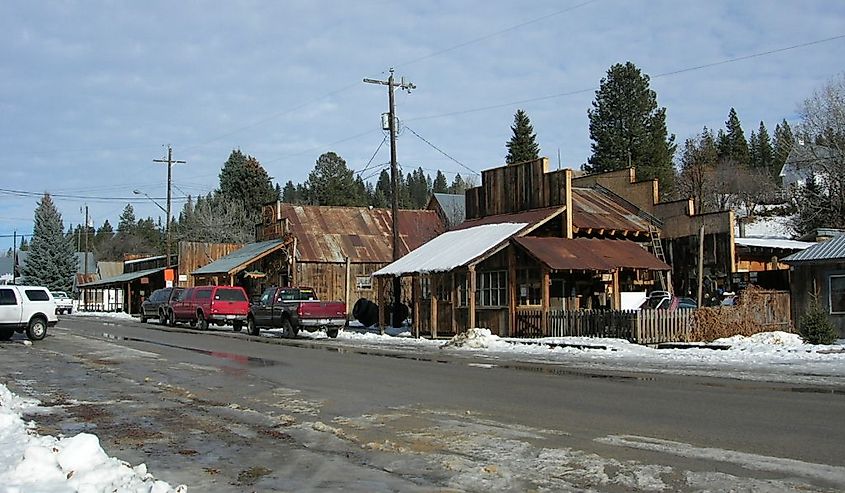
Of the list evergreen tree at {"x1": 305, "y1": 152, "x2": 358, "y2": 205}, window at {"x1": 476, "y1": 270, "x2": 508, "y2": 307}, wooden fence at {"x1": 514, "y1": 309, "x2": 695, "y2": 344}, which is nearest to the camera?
wooden fence at {"x1": 514, "y1": 309, "x2": 695, "y2": 344}

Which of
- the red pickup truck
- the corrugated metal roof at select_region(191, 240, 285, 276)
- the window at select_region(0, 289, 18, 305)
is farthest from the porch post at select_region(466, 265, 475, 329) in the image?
the corrugated metal roof at select_region(191, 240, 285, 276)

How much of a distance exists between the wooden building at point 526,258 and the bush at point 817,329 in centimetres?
663

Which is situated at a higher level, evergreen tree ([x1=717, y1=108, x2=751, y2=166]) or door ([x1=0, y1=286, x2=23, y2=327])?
evergreen tree ([x1=717, y1=108, x2=751, y2=166])

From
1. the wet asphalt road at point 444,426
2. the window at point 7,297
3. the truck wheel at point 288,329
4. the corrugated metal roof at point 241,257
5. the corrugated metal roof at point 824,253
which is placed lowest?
the wet asphalt road at point 444,426

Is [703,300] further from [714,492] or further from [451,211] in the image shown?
[451,211]

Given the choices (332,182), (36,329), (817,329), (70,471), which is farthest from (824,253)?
(332,182)

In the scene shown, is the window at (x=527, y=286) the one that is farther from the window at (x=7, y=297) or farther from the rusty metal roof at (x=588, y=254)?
the window at (x=7, y=297)

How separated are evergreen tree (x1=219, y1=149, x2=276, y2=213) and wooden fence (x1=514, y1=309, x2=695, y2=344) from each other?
221 feet

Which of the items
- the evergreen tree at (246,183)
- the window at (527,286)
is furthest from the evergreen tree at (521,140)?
the window at (527,286)

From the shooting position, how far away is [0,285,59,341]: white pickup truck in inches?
1097

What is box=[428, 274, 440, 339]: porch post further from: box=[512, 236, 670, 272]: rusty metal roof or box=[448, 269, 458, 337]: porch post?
box=[512, 236, 670, 272]: rusty metal roof

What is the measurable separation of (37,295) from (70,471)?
24.2 m

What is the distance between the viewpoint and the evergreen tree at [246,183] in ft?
300

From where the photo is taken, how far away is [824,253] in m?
27.4
